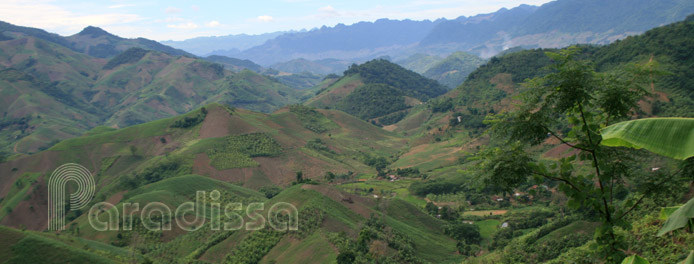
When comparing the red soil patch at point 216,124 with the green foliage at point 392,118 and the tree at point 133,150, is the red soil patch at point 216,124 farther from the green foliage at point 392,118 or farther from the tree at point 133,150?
the green foliage at point 392,118

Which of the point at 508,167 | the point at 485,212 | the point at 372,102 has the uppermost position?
the point at 508,167

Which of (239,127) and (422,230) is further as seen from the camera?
(239,127)

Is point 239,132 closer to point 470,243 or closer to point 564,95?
point 470,243

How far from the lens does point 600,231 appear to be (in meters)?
6.46

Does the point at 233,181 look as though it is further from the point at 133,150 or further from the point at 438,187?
the point at 438,187

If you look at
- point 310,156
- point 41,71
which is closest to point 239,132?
point 310,156

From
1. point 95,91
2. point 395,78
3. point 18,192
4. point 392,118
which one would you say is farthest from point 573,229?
point 95,91

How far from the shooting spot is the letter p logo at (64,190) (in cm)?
5550

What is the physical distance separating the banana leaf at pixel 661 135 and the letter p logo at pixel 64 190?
198ft

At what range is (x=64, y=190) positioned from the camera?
201ft

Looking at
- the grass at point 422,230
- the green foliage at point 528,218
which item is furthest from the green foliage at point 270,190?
the green foliage at point 528,218

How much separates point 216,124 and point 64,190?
25.7 m

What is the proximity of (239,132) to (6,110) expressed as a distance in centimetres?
10128

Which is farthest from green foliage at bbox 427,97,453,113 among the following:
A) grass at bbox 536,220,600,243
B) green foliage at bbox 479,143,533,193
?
green foliage at bbox 479,143,533,193
